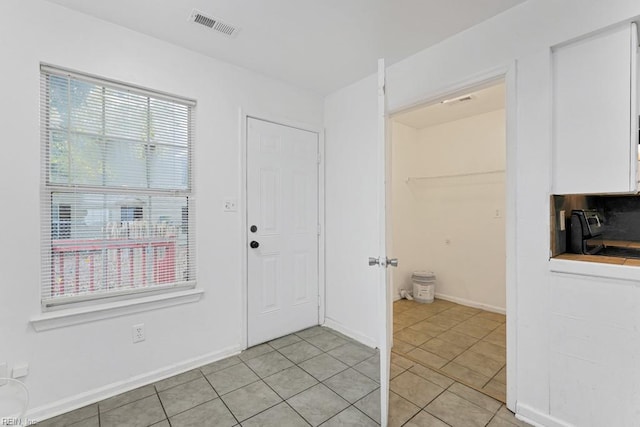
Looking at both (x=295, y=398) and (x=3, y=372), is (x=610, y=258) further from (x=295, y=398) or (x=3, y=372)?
(x=3, y=372)

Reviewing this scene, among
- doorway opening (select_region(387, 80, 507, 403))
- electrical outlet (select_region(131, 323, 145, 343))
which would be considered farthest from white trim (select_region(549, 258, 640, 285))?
electrical outlet (select_region(131, 323, 145, 343))

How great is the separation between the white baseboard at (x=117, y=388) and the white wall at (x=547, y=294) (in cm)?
216

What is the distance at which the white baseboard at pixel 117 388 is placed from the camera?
1.72 m

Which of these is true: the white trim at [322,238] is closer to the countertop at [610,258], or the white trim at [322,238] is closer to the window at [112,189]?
the window at [112,189]

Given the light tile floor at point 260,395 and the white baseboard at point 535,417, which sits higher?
the white baseboard at point 535,417

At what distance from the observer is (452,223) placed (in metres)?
4.02

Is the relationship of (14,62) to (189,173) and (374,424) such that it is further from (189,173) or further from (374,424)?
(374,424)

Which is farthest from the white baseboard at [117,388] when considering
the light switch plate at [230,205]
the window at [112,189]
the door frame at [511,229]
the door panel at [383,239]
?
the door frame at [511,229]

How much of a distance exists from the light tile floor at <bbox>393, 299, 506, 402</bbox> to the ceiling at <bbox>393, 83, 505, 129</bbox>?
2.23m

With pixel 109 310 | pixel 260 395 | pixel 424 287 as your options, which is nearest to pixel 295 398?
pixel 260 395

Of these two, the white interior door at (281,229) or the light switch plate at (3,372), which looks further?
the white interior door at (281,229)

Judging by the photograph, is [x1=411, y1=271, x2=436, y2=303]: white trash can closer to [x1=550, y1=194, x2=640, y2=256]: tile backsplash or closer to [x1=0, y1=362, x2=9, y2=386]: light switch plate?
[x1=550, y1=194, x2=640, y2=256]: tile backsplash

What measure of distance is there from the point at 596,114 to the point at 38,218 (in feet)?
10.4

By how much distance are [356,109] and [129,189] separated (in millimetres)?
2037
